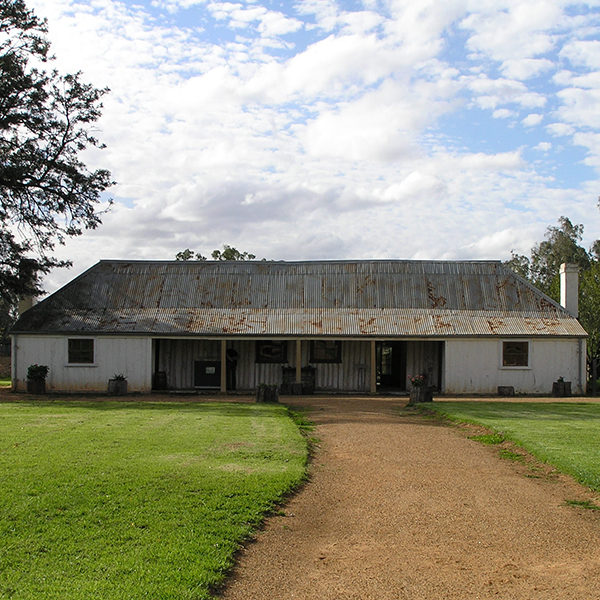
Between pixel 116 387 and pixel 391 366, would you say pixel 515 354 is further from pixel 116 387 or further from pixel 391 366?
pixel 116 387

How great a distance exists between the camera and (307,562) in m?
5.75

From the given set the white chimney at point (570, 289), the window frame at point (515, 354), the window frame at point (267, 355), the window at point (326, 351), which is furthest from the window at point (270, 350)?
the white chimney at point (570, 289)

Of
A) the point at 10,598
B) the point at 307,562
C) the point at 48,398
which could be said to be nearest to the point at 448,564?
the point at 307,562

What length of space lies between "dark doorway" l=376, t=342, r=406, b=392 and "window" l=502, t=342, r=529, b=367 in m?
3.99

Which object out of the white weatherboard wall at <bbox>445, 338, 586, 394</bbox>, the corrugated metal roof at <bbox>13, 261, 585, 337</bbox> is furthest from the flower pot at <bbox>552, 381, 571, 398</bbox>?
the corrugated metal roof at <bbox>13, 261, 585, 337</bbox>

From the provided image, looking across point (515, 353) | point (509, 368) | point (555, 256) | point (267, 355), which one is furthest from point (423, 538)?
point (555, 256)

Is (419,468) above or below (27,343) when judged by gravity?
below

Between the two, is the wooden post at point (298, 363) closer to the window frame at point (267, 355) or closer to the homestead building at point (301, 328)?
the homestead building at point (301, 328)

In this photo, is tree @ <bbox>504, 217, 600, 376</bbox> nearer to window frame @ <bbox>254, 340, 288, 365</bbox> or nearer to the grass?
window frame @ <bbox>254, 340, 288, 365</bbox>

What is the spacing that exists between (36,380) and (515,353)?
17.3 m

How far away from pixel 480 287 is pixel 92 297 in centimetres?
1557

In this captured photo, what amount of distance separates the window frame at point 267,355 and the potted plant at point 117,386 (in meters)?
5.18

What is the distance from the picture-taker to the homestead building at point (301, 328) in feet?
77.3

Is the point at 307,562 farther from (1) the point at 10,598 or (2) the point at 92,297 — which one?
(2) the point at 92,297
